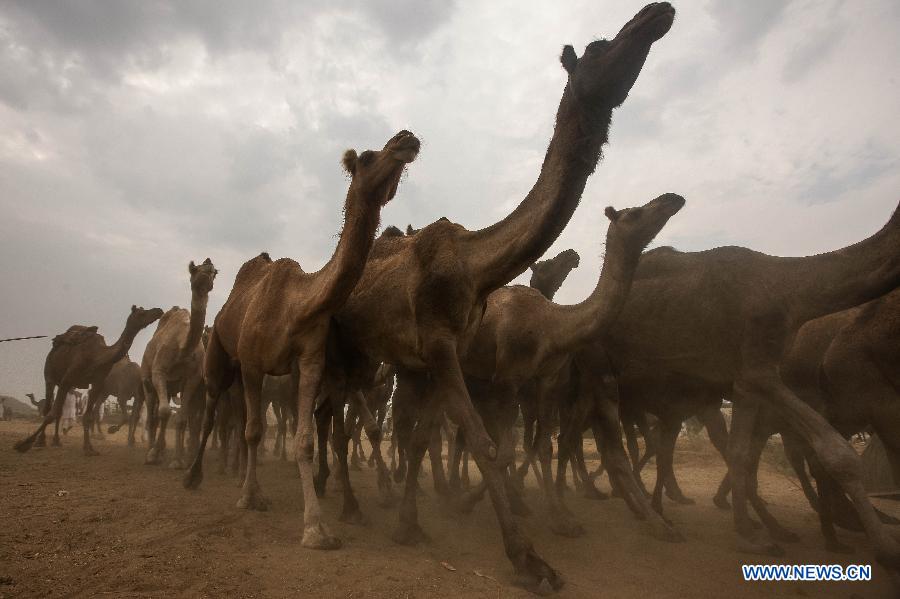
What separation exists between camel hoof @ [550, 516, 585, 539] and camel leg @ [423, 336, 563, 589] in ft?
6.11

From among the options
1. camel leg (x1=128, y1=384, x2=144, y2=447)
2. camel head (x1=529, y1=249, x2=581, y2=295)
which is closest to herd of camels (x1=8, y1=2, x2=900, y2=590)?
camel head (x1=529, y1=249, x2=581, y2=295)

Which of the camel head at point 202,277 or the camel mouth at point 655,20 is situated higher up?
the camel mouth at point 655,20

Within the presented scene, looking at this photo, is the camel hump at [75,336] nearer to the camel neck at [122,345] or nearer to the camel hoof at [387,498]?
the camel neck at [122,345]

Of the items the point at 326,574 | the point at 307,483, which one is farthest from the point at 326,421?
the point at 326,574

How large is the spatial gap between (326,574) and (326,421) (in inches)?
163

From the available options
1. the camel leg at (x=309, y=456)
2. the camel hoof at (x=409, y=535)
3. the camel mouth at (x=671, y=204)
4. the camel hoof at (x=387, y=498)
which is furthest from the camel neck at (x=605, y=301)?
the camel hoof at (x=387, y=498)

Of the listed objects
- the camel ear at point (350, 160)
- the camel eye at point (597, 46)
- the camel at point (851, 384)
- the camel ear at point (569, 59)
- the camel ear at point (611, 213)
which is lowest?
the camel at point (851, 384)

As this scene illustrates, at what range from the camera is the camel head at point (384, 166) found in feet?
17.6

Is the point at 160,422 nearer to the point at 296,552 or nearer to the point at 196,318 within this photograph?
the point at 196,318

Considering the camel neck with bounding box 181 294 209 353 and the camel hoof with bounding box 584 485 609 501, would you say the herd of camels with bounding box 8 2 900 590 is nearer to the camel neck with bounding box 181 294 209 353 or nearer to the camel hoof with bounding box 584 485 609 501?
the camel hoof with bounding box 584 485 609 501

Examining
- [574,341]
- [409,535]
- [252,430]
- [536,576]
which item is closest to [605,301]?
[574,341]

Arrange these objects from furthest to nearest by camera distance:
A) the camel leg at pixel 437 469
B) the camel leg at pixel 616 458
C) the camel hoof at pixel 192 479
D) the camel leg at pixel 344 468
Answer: the camel leg at pixel 437 469 < the camel hoof at pixel 192 479 < the camel leg at pixel 344 468 < the camel leg at pixel 616 458

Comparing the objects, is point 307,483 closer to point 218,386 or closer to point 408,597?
point 408,597

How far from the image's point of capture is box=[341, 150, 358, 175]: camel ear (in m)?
6.10
